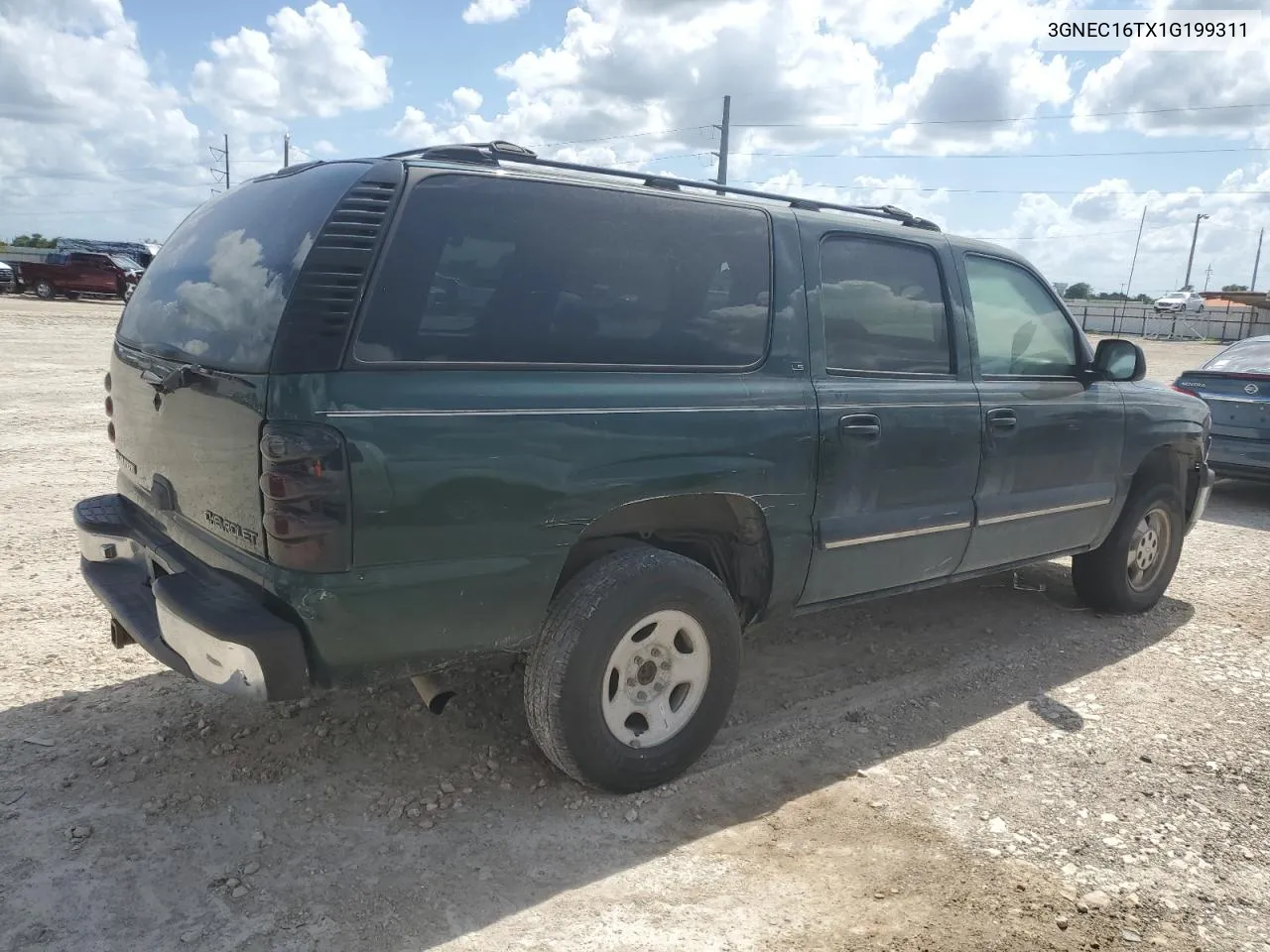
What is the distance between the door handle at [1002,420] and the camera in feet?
13.5

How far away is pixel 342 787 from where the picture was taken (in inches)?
126

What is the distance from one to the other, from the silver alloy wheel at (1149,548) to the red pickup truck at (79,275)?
1143 inches

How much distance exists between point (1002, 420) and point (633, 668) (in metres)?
2.07

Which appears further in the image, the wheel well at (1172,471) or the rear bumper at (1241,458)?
the rear bumper at (1241,458)

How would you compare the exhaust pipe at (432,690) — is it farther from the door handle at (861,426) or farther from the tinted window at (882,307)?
the tinted window at (882,307)

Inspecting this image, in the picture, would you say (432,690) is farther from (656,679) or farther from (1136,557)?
(1136,557)

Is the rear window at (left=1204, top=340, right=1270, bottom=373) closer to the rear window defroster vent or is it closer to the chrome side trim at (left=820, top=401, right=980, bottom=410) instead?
the chrome side trim at (left=820, top=401, right=980, bottom=410)

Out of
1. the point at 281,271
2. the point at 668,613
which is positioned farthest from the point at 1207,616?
the point at 281,271

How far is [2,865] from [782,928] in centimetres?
221

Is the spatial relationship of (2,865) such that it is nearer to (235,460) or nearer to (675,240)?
(235,460)

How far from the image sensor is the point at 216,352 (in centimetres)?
274

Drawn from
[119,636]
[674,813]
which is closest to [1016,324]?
[674,813]

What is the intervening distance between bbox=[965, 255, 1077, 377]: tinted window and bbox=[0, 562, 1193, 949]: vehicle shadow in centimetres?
147

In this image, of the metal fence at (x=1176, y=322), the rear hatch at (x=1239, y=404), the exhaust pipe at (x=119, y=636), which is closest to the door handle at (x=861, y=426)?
the exhaust pipe at (x=119, y=636)
